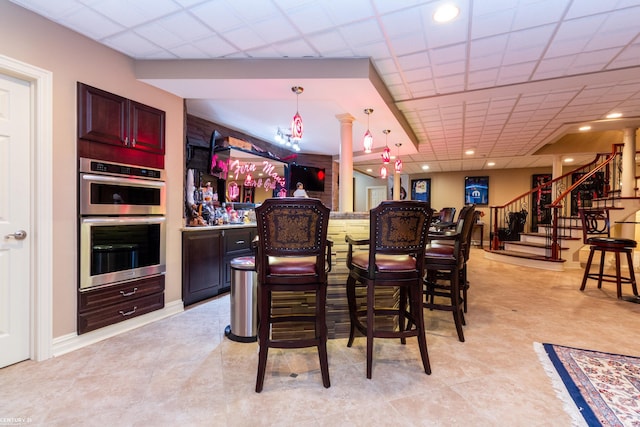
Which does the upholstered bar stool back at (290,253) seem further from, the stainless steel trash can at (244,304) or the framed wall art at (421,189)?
the framed wall art at (421,189)

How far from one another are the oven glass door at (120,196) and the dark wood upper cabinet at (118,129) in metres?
0.20

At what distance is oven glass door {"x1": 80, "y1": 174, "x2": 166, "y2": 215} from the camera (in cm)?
248

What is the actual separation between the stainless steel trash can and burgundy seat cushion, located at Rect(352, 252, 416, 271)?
100 cm

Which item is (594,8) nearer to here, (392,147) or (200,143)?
(392,147)

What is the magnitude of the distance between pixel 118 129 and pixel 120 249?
1.10m

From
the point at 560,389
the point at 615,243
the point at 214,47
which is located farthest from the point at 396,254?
the point at 615,243

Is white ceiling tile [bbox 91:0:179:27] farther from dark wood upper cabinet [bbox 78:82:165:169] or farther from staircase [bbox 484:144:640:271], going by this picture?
staircase [bbox 484:144:640:271]

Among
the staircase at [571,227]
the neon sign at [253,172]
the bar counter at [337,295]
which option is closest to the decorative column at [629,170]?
the staircase at [571,227]

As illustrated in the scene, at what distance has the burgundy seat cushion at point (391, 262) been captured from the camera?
6.54 ft

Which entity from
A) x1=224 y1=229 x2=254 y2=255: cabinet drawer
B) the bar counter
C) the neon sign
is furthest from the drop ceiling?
x1=224 y1=229 x2=254 y2=255: cabinet drawer

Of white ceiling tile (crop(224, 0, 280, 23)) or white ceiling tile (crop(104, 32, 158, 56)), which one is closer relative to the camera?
white ceiling tile (crop(224, 0, 280, 23))

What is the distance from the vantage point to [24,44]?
83.9 inches

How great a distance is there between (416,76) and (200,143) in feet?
10.4

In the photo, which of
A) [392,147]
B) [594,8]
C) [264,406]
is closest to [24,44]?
[264,406]
